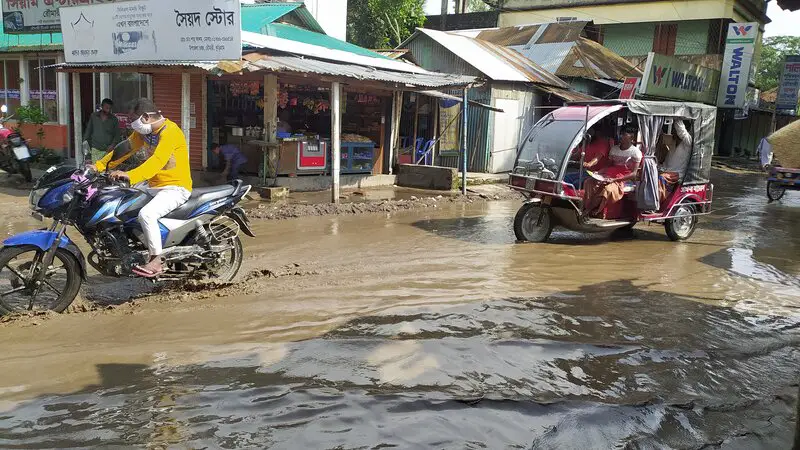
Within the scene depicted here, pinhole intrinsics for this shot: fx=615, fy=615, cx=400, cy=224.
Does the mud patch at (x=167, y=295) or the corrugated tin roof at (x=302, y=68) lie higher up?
the corrugated tin roof at (x=302, y=68)

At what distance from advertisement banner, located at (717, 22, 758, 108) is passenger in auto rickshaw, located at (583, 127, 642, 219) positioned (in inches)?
822

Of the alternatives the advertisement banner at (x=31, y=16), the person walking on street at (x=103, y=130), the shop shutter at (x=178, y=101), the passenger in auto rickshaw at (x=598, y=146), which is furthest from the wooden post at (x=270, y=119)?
the passenger in auto rickshaw at (x=598, y=146)

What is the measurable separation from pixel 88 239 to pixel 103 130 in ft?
23.5

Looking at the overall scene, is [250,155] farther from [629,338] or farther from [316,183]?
[629,338]

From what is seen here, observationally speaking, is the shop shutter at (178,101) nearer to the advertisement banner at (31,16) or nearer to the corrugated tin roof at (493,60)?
the advertisement banner at (31,16)

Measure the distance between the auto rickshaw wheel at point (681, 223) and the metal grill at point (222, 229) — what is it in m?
6.98

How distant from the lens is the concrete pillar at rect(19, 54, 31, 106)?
16359 mm

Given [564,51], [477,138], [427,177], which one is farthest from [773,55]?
[427,177]

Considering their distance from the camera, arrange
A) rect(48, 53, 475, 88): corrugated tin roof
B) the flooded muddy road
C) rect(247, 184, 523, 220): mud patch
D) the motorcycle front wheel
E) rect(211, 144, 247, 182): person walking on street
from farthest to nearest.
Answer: rect(211, 144, 247, 182): person walking on street, rect(247, 184, 523, 220): mud patch, rect(48, 53, 475, 88): corrugated tin roof, the motorcycle front wheel, the flooded muddy road

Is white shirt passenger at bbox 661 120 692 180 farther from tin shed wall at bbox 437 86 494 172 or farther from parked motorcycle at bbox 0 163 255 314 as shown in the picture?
tin shed wall at bbox 437 86 494 172

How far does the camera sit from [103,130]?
11578mm

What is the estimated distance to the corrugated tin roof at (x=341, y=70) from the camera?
10734 millimetres

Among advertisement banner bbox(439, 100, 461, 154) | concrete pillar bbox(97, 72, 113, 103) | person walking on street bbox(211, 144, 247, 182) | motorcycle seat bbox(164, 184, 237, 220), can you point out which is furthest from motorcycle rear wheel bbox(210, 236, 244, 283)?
advertisement banner bbox(439, 100, 461, 154)

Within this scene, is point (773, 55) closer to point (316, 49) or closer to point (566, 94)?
point (566, 94)
